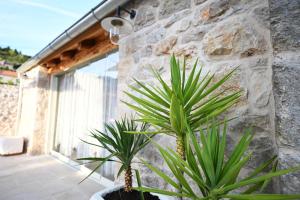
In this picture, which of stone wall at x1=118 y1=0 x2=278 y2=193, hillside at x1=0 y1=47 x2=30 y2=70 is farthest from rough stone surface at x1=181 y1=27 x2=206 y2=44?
hillside at x1=0 y1=47 x2=30 y2=70

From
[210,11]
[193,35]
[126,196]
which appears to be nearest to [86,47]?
[193,35]

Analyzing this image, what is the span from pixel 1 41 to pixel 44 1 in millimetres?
7907

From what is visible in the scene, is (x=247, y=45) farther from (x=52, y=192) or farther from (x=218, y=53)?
(x=52, y=192)

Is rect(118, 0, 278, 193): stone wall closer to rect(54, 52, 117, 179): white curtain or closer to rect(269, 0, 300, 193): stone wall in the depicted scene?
rect(269, 0, 300, 193): stone wall

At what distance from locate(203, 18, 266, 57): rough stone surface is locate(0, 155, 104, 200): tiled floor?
2281 mm

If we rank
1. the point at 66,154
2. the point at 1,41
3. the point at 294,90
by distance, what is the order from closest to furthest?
the point at 294,90
the point at 66,154
the point at 1,41

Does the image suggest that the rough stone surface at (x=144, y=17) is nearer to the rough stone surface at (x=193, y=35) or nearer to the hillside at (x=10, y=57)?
the rough stone surface at (x=193, y=35)

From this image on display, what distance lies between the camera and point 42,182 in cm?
260

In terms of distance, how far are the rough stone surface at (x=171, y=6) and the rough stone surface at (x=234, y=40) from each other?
1.29 ft

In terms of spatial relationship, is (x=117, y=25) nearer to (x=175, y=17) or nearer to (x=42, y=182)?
(x=175, y=17)

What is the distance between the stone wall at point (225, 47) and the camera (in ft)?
3.35

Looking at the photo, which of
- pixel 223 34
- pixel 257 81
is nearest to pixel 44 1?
pixel 223 34

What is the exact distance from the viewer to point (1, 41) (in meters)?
9.24

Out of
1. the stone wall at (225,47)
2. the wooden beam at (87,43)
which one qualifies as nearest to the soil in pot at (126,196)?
the stone wall at (225,47)
